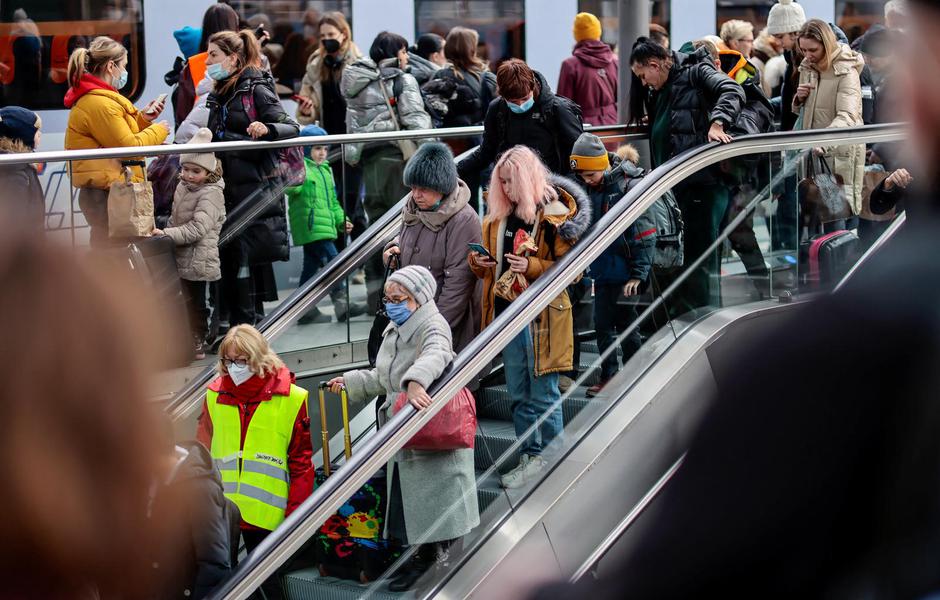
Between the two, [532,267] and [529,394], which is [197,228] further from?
[529,394]

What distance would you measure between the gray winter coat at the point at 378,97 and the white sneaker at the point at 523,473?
15.1ft

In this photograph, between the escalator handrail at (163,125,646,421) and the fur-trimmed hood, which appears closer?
the fur-trimmed hood

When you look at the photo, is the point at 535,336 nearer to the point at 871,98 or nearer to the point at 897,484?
the point at 871,98

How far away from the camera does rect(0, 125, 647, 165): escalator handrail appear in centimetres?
661

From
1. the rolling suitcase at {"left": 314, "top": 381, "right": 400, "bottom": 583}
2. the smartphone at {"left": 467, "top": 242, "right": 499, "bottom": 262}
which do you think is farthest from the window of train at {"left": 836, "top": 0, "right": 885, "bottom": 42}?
the rolling suitcase at {"left": 314, "top": 381, "right": 400, "bottom": 583}

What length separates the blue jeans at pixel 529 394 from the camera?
588 cm

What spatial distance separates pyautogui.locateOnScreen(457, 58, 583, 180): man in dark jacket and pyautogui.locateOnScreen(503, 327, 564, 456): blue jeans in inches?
76.6

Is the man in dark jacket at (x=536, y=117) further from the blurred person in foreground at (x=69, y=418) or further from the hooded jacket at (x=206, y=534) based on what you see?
the blurred person in foreground at (x=69, y=418)

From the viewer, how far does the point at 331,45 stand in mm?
10539

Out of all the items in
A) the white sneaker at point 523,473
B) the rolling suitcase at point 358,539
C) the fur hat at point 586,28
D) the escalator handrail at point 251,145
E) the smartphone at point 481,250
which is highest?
the fur hat at point 586,28

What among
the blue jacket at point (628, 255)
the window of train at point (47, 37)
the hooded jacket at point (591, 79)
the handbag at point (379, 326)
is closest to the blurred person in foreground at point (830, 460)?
the blue jacket at point (628, 255)

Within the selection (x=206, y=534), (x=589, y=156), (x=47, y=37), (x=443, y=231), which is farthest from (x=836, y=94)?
(x=47, y=37)

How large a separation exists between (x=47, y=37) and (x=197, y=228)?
4232 mm

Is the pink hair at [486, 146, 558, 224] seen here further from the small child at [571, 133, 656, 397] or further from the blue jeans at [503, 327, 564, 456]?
the blue jeans at [503, 327, 564, 456]
